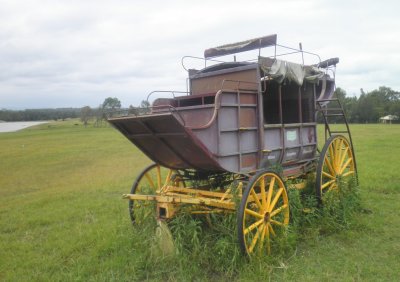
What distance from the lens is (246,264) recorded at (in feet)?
16.2

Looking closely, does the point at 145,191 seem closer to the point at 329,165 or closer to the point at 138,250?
the point at 138,250

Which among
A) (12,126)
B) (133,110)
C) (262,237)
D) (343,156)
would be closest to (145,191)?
(133,110)

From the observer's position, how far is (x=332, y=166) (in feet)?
24.6

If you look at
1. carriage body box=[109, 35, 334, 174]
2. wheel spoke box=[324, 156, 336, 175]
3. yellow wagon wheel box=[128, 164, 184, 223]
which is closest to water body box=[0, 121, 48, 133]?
yellow wagon wheel box=[128, 164, 184, 223]

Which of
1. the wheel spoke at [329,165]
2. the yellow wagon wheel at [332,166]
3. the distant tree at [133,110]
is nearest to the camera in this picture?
the distant tree at [133,110]

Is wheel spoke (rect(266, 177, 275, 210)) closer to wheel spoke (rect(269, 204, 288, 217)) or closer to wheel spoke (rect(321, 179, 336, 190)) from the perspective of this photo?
wheel spoke (rect(269, 204, 288, 217))

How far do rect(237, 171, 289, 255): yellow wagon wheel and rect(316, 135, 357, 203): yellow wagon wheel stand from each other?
118cm

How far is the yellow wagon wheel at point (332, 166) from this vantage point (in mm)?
6809

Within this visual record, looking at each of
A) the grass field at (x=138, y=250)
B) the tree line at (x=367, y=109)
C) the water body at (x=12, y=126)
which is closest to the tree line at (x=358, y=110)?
the tree line at (x=367, y=109)

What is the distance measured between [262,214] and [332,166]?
109 inches

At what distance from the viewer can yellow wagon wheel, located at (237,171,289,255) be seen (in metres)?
5.04

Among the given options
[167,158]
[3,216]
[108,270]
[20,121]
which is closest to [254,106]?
[167,158]

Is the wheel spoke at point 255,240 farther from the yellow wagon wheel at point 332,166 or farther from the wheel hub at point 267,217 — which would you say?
the yellow wagon wheel at point 332,166

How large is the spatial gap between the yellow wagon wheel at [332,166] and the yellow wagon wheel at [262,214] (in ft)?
3.88
